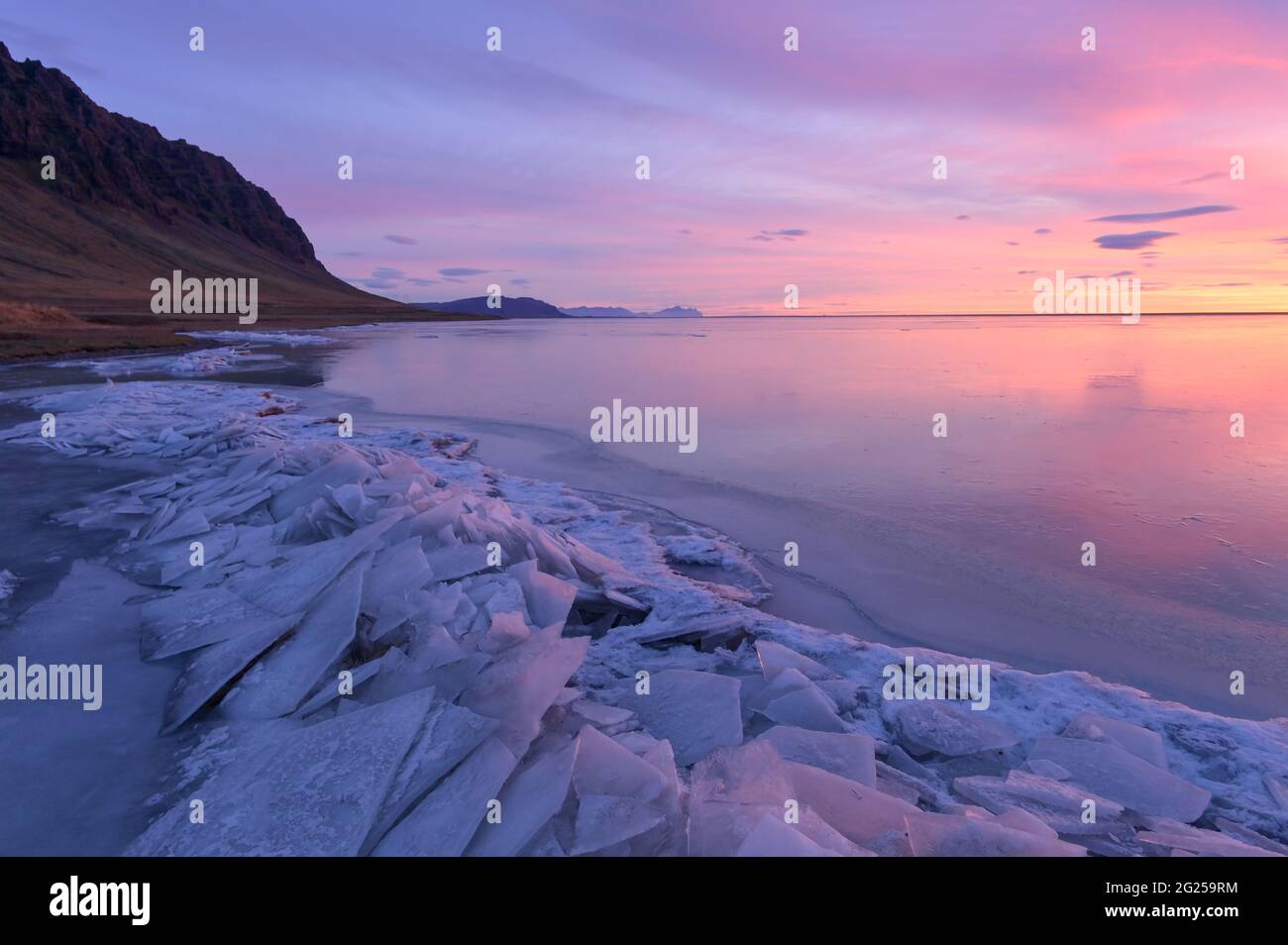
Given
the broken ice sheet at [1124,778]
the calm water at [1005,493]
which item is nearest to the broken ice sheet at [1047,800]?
the broken ice sheet at [1124,778]

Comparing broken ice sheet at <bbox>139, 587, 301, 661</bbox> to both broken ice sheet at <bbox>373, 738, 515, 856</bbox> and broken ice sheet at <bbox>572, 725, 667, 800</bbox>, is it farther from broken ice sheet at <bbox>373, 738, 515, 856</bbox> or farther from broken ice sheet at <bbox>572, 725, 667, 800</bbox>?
broken ice sheet at <bbox>572, 725, 667, 800</bbox>

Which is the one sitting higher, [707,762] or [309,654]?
[309,654]

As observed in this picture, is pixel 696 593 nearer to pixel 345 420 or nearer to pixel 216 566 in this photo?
pixel 216 566

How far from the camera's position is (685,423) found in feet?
43.7

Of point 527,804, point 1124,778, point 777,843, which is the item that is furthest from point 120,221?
→ point 1124,778

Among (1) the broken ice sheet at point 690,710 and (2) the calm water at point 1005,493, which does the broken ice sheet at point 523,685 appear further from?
(2) the calm water at point 1005,493

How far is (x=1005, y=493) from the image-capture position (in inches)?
323

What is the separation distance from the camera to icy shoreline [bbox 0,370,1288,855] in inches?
95.1

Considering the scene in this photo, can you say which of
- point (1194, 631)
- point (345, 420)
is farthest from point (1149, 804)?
point (345, 420)

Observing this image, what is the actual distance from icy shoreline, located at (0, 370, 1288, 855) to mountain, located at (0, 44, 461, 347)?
147 ft

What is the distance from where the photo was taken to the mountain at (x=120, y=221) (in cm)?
6862

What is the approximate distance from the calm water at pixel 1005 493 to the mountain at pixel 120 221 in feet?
130
